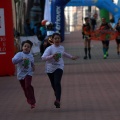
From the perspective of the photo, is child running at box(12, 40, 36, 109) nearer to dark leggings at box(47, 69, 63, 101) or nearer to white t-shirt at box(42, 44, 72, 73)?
white t-shirt at box(42, 44, 72, 73)

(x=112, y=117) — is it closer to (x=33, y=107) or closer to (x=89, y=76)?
(x=33, y=107)

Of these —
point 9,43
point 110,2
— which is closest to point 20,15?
point 110,2

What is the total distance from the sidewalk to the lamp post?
17.6 m

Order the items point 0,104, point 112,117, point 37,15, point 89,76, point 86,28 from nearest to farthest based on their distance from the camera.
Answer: point 112,117 → point 0,104 → point 89,76 → point 86,28 → point 37,15

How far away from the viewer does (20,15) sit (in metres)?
35.2

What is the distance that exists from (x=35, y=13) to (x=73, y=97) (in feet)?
82.1

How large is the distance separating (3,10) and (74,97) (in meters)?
6.05

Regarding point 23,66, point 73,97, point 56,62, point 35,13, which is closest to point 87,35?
point 73,97

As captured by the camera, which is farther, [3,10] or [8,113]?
[3,10]

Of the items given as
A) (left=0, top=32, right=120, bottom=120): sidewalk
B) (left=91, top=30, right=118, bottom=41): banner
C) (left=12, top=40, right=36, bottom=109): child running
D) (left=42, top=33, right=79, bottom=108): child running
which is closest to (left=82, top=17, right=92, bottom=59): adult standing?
(left=91, top=30, right=118, bottom=41): banner

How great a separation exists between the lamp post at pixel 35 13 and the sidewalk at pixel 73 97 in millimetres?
17633

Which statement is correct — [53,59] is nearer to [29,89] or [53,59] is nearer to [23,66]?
[23,66]

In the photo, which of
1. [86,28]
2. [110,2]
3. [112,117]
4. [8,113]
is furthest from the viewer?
[110,2]

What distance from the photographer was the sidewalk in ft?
33.7
